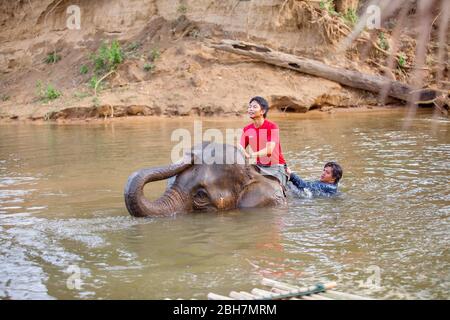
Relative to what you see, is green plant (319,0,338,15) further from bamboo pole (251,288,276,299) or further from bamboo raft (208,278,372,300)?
bamboo pole (251,288,276,299)

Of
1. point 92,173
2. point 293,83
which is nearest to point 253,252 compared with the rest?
point 92,173

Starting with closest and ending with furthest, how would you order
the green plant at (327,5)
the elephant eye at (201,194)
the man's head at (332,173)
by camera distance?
the elephant eye at (201,194)
the man's head at (332,173)
the green plant at (327,5)

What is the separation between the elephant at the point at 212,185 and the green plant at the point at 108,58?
35.2 ft

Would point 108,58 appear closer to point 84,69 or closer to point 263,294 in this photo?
point 84,69

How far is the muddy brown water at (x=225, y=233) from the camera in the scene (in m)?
5.42

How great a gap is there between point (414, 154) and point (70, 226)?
6.24 m

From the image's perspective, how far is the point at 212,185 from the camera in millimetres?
7762

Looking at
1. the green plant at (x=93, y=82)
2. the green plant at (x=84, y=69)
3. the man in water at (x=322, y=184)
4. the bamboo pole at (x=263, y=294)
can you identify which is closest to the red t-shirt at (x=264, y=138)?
the man in water at (x=322, y=184)

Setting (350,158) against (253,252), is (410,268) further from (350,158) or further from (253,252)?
(350,158)

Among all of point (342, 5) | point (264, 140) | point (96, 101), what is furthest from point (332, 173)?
point (342, 5)

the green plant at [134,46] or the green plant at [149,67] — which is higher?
the green plant at [134,46]

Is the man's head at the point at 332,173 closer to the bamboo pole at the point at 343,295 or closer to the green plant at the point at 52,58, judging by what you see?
the bamboo pole at the point at 343,295

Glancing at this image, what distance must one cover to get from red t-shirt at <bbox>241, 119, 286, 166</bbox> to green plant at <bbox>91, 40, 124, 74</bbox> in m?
10.3

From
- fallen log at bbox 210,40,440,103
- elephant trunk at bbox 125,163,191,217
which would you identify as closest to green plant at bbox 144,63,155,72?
fallen log at bbox 210,40,440,103
